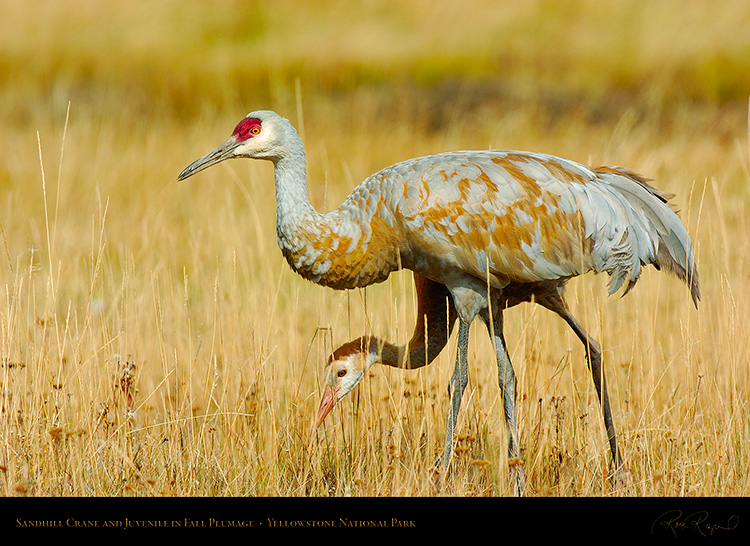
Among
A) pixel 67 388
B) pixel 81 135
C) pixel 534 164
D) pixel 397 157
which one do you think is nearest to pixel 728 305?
pixel 534 164

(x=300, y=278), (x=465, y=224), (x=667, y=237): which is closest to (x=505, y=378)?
(x=465, y=224)

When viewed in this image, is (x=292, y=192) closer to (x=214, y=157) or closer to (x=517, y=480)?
(x=214, y=157)

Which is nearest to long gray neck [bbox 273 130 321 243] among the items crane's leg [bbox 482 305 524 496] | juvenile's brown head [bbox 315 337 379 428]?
juvenile's brown head [bbox 315 337 379 428]

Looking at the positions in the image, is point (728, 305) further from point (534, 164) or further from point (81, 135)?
point (81, 135)

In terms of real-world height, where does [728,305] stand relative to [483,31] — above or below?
below

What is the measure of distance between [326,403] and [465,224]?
1188mm

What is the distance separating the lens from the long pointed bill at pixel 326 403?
14.9 feet

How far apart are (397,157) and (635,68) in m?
5.70

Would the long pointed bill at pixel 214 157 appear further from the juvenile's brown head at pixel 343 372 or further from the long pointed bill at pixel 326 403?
the long pointed bill at pixel 326 403

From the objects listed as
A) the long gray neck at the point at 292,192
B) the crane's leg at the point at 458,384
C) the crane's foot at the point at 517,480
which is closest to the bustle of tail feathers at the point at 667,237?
the crane's leg at the point at 458,384

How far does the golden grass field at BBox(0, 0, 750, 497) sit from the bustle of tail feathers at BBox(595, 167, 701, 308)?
39cm

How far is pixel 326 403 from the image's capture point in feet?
15.0

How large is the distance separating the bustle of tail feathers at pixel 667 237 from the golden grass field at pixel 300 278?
388 mm
